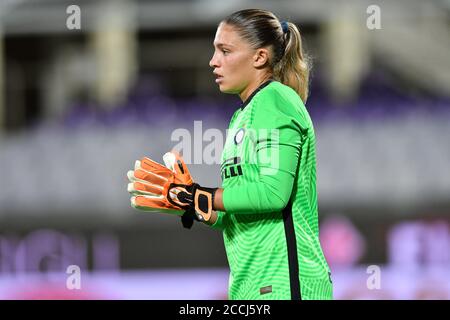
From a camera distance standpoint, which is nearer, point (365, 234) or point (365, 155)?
point (365, 234)

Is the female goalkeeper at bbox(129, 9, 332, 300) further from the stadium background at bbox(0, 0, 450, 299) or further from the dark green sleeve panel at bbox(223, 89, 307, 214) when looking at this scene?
the stadium background at bbox(0, 0, 450, 299)

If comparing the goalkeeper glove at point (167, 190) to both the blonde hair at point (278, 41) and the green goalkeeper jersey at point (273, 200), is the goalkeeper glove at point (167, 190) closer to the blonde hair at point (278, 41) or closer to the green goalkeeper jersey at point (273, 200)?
the green goalkeeper jersey at point (273, 200)

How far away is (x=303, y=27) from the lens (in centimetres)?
1223

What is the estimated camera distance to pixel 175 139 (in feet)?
20.2

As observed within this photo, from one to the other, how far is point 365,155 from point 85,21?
16.2 ft

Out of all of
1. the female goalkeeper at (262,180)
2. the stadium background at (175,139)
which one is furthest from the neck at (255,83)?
the stadium background at (175,139)

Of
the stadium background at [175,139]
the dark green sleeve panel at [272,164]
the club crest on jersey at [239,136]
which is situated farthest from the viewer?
the stadium background at [175,139]

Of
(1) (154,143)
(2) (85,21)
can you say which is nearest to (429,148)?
(1) (154,143)

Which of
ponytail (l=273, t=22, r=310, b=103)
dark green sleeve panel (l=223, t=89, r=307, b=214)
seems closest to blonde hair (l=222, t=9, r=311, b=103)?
ponytail (l=273, t=22, r=310, b=103)

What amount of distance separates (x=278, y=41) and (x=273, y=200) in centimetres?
43

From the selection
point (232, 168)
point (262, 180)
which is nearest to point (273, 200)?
point (262, 180)

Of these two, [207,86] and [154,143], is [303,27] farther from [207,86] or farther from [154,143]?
[154,143]

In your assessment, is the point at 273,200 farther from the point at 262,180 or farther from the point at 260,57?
the point at 260,57

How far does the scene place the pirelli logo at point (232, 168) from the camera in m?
2.00
